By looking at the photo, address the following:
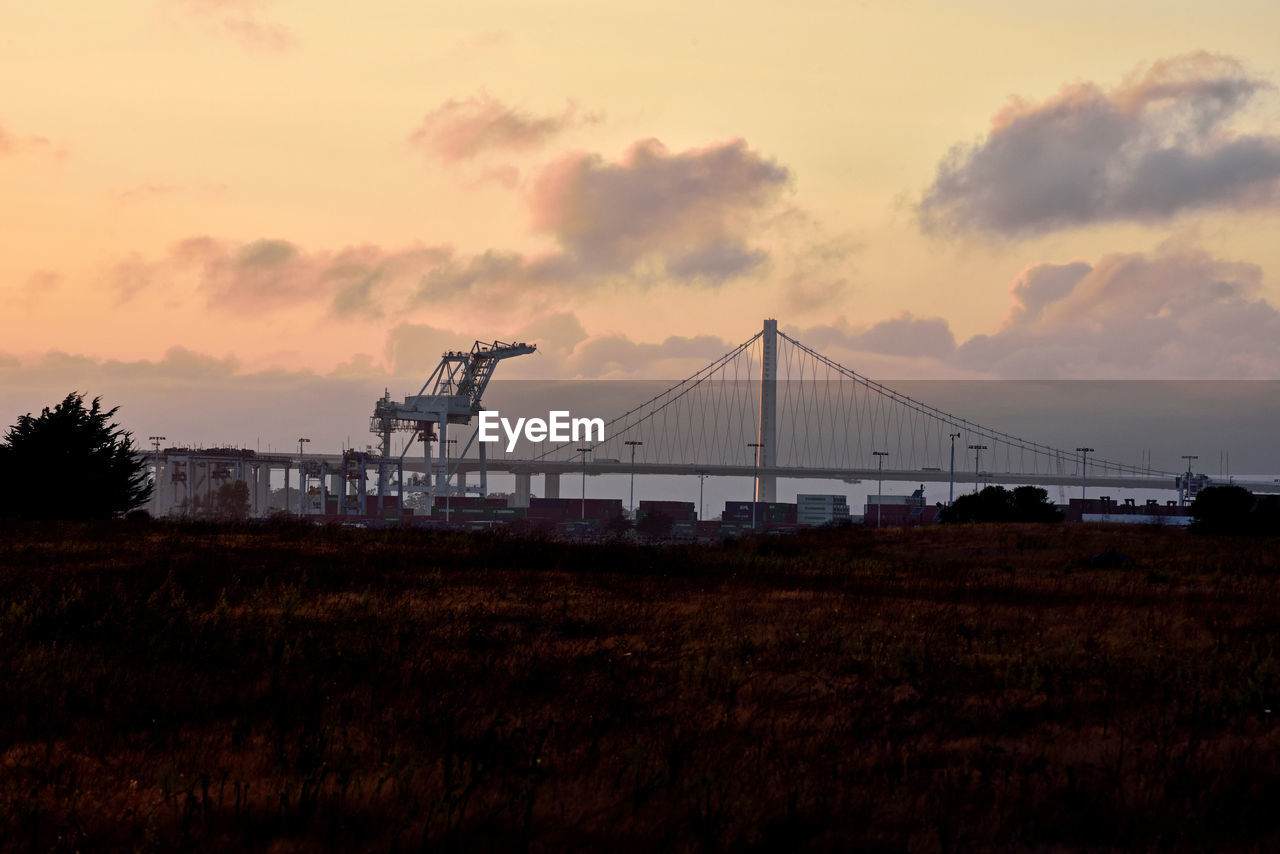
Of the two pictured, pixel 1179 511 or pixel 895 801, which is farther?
pixel 1179 511

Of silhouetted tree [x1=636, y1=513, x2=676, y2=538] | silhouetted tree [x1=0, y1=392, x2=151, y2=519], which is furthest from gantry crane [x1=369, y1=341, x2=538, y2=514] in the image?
silhouetted tree [x1=0, y1=392, x2=151, y2=519]

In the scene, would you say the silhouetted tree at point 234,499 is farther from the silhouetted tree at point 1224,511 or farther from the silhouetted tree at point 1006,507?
the silhouetted tree at point 1224,511

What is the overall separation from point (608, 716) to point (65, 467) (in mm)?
36460

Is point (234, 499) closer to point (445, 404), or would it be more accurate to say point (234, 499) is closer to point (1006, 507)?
point (445, 404)

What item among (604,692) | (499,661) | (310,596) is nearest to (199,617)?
(310,596)

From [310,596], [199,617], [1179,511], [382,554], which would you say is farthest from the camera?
[1179,511]

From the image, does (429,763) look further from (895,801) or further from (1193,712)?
(1193,712)

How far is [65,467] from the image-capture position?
1513 inches

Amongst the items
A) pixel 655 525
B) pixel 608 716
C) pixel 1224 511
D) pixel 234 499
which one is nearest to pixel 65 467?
pixel 608 716

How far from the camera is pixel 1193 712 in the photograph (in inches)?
371

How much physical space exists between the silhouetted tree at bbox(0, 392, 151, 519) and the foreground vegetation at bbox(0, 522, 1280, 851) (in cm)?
2312

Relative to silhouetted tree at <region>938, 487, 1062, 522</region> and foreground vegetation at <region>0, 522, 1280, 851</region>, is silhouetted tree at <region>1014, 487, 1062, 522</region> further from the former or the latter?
foreground vegetation at <region>0, 522, 1280, 851</region>

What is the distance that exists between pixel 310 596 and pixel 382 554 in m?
6.93

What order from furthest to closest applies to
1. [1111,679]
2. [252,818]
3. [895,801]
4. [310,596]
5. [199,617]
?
[310,596] → [199,617] → [1111,679] → [895,801] → [252,818]
